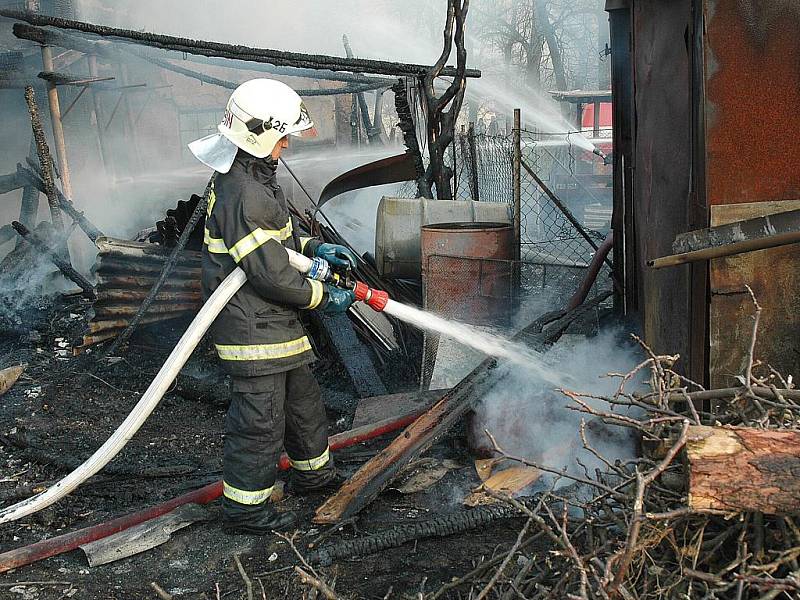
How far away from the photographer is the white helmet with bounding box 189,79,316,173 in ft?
12.9

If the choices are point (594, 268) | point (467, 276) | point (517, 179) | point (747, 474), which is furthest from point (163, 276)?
point (747, 474)

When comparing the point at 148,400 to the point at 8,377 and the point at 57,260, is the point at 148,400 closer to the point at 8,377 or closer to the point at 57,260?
the point at 8,377

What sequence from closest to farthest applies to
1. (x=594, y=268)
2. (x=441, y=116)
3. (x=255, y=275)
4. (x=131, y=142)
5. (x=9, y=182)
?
(x=255, y=275) < (x=594, y=268) < (x=441, y=116) < (x=9, y=182) < (x=131, y=142)

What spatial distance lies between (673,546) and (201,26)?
16.8 m

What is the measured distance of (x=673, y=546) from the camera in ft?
7.39

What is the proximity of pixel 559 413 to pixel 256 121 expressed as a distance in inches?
83.5

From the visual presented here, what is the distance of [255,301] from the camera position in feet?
12.9

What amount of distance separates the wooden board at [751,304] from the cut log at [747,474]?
1.01 meters

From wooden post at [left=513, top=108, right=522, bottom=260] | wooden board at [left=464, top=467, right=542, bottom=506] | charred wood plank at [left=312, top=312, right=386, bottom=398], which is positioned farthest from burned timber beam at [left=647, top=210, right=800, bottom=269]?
wooden post at [left=513, top=108, right=522, bottom=260]

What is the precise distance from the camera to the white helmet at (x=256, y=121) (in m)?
3.93

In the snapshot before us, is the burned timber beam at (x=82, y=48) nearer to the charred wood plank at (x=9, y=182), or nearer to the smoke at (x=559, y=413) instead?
the charred wood plank at (x=9, y=182)

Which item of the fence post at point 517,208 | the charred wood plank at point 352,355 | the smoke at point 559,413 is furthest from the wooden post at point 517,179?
the smoke at point 559,413

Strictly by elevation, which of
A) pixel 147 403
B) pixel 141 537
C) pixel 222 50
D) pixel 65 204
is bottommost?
pixel 141 537

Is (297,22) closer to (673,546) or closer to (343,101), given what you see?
(343,101)
